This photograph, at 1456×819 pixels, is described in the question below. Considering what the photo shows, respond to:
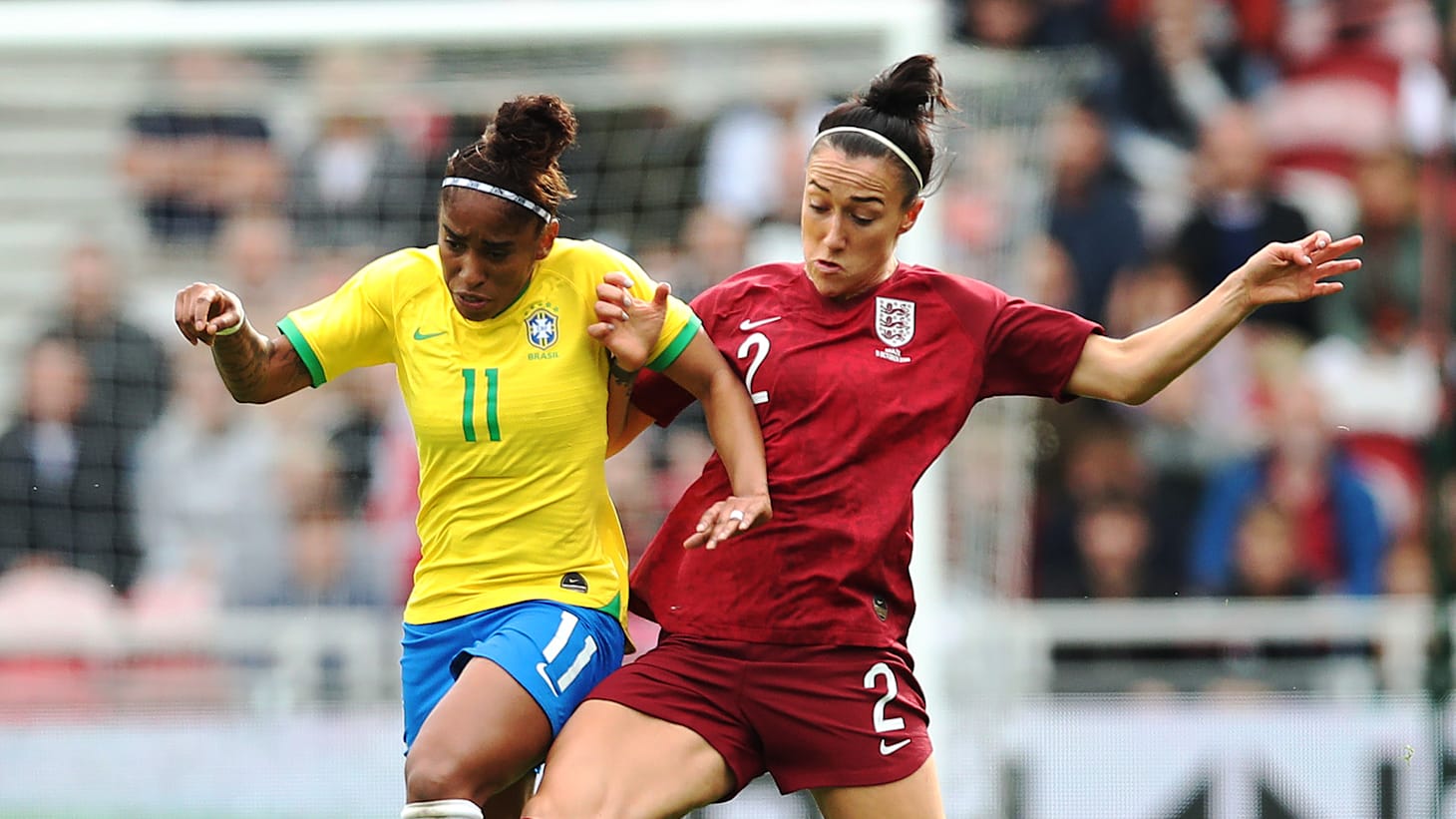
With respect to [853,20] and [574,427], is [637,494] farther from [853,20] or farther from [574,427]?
[574,427]

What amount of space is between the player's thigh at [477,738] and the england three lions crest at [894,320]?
3.62ft

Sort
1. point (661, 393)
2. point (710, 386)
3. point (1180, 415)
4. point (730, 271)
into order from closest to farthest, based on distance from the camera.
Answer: point (710, 386) < point (661, 393) < point (730, 271) < point (1180, 415)

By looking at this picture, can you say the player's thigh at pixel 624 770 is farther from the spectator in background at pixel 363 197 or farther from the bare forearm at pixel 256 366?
the spectator in background at pixel 363 197

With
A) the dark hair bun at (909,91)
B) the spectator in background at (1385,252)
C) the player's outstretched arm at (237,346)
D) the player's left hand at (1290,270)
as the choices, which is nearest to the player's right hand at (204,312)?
the player's outstretched arm at (237,346)

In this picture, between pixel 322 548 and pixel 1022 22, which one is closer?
pixel 322 548

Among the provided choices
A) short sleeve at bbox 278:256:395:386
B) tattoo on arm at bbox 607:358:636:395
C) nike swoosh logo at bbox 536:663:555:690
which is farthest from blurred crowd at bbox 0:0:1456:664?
nike swoosh logo at bbox 536:663:555:690

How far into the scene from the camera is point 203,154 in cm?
862

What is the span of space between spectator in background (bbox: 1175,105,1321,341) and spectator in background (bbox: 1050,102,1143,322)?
0.25m

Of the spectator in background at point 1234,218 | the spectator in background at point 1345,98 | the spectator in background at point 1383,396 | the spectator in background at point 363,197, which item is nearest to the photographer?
the spectator in background at point 363,197

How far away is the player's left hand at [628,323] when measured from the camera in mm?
4285

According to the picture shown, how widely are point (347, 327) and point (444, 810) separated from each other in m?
1.08

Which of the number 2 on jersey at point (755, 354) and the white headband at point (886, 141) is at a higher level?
the white headband at point (886, 141)

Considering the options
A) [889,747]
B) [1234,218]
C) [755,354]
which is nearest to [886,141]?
[755,354]

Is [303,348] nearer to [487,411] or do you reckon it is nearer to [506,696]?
[487,411]
